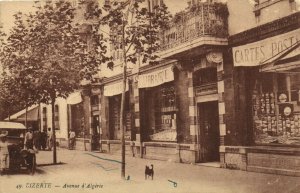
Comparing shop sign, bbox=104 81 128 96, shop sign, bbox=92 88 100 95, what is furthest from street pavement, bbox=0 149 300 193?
shop sign, bbox=92 88 100 95

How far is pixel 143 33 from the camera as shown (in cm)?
991

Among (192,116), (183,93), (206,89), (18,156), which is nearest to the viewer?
(18,156)

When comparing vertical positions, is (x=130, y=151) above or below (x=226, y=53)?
below

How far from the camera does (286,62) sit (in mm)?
8508

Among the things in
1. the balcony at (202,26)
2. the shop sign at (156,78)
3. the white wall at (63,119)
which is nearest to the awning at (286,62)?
the balcony at (202,26)

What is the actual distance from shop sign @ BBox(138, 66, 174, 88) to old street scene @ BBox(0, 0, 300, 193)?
4cm

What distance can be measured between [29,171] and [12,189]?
9.66 ft

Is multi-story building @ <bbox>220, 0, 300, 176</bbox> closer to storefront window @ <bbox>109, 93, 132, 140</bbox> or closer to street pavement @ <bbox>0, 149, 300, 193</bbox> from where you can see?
street pavement @ <bbox>0, 149, 300, 193</bbox>

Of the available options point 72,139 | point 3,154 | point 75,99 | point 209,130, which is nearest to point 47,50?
point 3,154

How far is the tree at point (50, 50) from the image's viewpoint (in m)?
13.1

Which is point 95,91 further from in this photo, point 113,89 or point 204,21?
point 204,21

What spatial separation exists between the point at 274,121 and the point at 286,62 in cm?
217

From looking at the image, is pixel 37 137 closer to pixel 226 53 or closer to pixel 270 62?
pixel 226 53

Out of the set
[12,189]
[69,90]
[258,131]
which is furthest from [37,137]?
[258,131]
